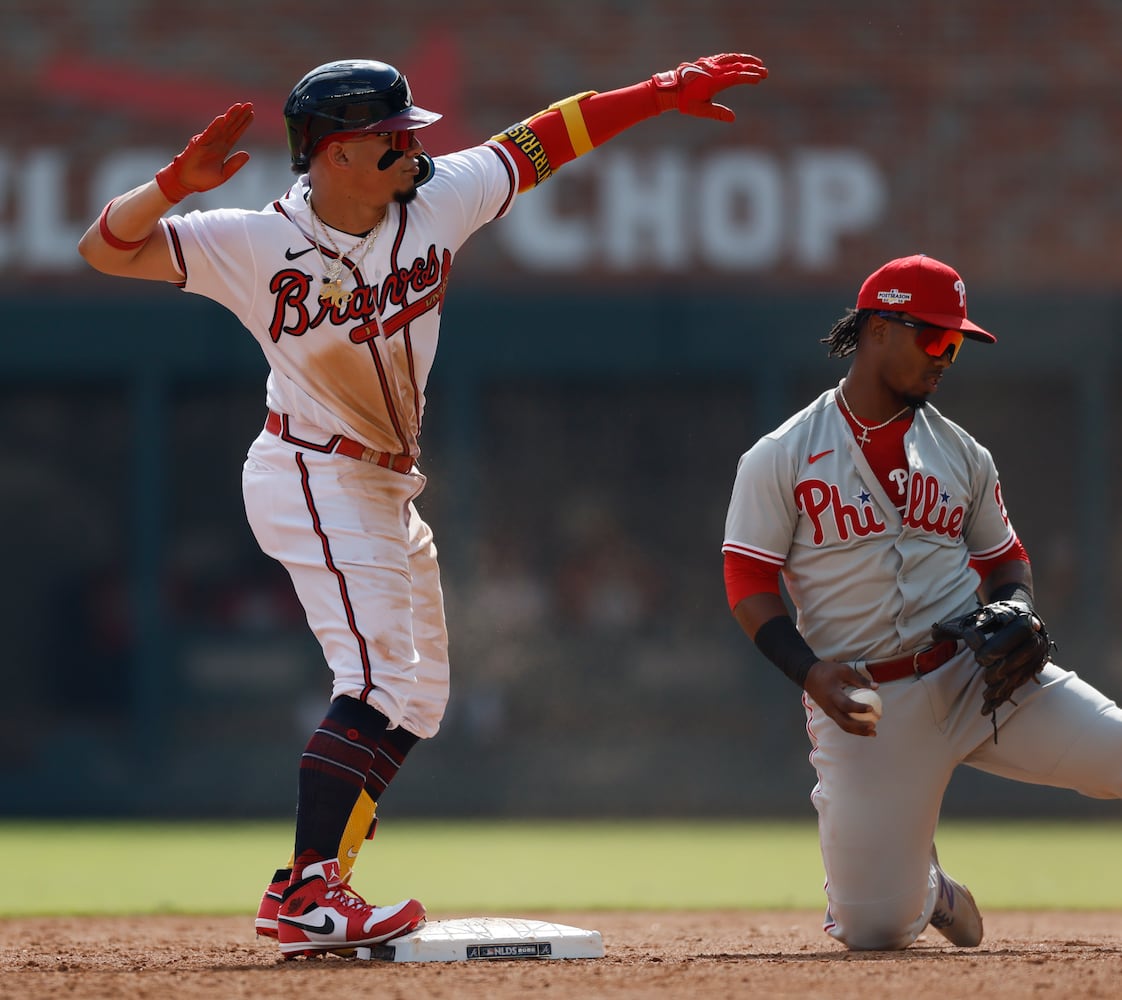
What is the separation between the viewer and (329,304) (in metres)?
4.07

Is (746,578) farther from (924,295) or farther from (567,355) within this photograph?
(567,355)

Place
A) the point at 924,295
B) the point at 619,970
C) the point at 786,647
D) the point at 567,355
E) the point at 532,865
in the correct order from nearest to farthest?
1. the point at 619,970
2. the point at 786,647
3. the point at 924,295
4. the point at 532,865
5. the point at 567,355

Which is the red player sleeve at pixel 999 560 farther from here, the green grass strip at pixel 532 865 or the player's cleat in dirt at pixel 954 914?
the green grass strip at pixel 532 865

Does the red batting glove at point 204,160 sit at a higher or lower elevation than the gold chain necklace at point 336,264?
higher

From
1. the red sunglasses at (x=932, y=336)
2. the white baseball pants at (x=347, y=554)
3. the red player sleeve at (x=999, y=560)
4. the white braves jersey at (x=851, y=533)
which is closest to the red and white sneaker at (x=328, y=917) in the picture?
the white baseball pants at (x=347, y=554)

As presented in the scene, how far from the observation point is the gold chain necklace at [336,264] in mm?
4074

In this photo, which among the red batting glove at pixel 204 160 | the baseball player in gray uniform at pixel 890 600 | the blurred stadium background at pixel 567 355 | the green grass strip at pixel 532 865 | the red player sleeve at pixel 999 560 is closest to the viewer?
the red batting glove at pixel 204 160

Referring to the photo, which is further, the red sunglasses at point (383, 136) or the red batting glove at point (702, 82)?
the red batting glove at point (702, 82)

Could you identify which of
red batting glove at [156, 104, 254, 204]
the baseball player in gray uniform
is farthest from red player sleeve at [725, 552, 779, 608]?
red batting glove at [156, 104, 254, 204]

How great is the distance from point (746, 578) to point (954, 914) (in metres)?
1.04

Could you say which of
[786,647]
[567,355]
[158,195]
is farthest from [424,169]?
[567,355]

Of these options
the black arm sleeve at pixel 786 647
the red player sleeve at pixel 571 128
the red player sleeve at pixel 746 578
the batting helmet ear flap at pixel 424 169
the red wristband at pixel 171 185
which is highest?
the red player sleeve at pixel 571 128

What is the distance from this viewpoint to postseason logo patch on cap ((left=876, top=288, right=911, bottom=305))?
4355mm

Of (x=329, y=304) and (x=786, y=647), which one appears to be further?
(x=786, y=647)
